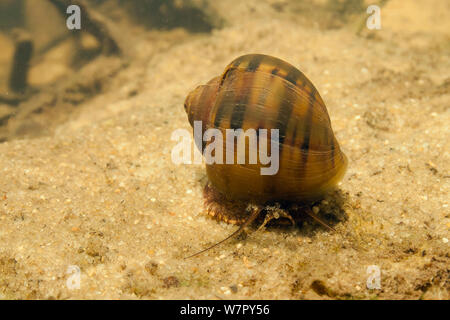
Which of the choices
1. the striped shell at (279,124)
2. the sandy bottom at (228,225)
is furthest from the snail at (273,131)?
the sandy bottom at (228,225)

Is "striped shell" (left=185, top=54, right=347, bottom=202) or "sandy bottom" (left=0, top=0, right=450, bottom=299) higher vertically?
"striped shell" (left=185, top=54, right=347, bottom=202)

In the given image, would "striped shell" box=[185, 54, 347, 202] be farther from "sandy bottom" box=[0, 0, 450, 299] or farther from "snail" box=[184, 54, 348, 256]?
"sandy bottom" box=[0, 0, 450, 299]

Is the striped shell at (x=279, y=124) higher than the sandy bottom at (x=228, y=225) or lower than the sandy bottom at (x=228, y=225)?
higher

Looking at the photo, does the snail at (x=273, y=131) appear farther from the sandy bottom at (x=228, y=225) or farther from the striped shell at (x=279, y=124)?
the sandy bottom at (x=228, y=225)

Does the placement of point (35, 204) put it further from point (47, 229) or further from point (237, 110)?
point (237, 110)

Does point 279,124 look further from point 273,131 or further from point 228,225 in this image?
point 228,225

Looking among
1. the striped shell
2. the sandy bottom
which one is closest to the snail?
the striped shell
